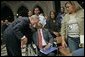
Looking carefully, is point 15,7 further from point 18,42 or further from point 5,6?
point 18,42

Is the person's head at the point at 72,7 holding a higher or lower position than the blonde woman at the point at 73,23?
higher

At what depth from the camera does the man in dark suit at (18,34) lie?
7.73 metres

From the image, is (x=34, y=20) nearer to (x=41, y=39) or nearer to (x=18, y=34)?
(x=41, y=39)

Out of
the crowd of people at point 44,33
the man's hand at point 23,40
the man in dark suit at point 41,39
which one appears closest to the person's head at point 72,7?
the crowd of people at point 44,33

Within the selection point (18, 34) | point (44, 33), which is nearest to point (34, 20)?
point (44, 33)

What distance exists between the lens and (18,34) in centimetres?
795

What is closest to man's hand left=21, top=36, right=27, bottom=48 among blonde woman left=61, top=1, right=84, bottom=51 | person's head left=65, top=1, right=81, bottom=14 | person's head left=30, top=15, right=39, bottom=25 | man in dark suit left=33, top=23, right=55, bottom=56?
man in dark suit left=33, top=23, right=55, bottom=56

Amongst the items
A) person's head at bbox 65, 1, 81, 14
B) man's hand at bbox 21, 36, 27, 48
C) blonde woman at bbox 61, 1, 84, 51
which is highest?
person's head at bbox 65, 1, 81, 14

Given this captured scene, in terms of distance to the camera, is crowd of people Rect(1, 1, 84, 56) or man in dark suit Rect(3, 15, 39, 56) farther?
man in dark suit Rect(3, 15, 39, 56)

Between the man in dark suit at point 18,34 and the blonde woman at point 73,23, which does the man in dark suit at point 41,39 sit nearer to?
the man in dark suit at point 18,34

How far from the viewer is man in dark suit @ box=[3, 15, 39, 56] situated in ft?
25.3

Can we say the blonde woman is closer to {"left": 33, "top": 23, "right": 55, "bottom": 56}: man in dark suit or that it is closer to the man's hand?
{"left": 33, "top": 23, "right": 55, "bottom": 56}: man in dark suit

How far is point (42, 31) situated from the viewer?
7738 millimetres

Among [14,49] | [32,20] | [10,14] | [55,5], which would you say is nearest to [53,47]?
[32,20]
